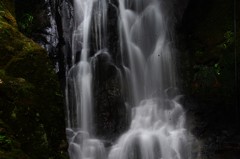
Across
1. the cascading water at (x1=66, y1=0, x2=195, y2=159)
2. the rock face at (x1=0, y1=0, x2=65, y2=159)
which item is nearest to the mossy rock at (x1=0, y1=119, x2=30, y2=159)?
the rock face at (x1=0, y1=0, x2=65, y2=159)

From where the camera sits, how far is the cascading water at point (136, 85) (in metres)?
9.31

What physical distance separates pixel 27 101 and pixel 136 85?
713 centimetres

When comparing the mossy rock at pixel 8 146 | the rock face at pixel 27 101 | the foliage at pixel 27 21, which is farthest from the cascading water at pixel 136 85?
the mossy rock at pixel 8 146

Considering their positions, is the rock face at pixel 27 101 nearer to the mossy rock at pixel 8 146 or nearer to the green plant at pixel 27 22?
the mossy rock at pixel 8 146

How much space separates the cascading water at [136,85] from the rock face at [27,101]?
17.0 ft

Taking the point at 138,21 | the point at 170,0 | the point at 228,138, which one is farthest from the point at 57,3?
the point at 228,138

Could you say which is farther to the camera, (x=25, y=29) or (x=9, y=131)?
(x=25, y=29)

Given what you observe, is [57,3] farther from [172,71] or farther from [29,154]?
[29,154]

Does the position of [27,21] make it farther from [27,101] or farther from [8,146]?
[8,146]

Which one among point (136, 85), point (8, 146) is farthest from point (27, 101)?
point (136, 85)

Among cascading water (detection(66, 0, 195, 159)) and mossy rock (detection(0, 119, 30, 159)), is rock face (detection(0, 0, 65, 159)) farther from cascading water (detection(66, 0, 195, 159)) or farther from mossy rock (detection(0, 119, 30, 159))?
cascading water (detection(66, 0, 195, 159))

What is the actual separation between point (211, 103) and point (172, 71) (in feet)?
5.54

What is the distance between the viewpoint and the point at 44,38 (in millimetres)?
11195

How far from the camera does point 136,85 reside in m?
10.8
